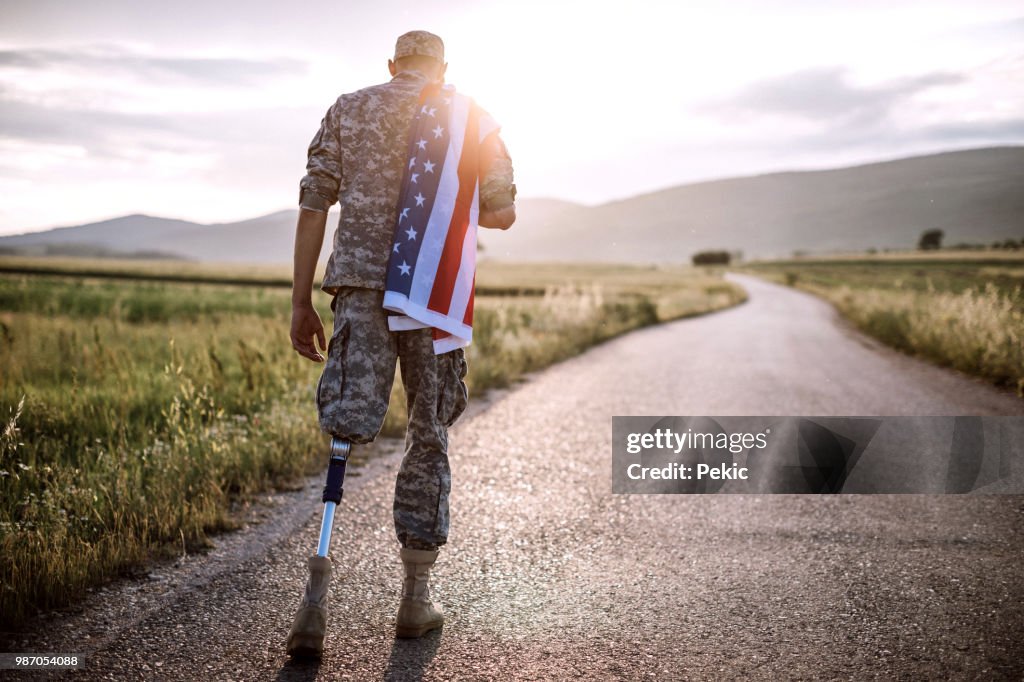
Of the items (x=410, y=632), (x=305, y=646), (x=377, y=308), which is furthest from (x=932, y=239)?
(x=305, y=646)

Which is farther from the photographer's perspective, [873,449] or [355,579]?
[873,449]

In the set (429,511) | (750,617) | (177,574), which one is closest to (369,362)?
(429,511)

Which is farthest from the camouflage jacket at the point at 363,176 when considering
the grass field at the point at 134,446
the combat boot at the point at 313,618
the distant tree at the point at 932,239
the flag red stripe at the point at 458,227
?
the distant tree at the point at 932,239

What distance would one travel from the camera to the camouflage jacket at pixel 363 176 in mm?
2713

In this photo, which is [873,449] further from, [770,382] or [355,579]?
[355,579]

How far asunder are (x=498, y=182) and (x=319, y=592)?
1714 millimetres

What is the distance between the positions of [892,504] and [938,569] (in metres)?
1.14

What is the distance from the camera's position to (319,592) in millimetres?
2562

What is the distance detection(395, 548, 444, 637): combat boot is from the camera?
266 cm

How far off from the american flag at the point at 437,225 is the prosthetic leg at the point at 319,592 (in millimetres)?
564

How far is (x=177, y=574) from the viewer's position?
322 cm

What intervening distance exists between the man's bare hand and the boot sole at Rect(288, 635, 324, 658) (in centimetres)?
104

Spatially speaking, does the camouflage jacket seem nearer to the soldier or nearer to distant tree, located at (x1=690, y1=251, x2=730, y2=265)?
the soldier

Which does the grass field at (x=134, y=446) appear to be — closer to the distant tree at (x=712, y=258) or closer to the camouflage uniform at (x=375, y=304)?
the camouflage uniform at (x=375, y=304)
